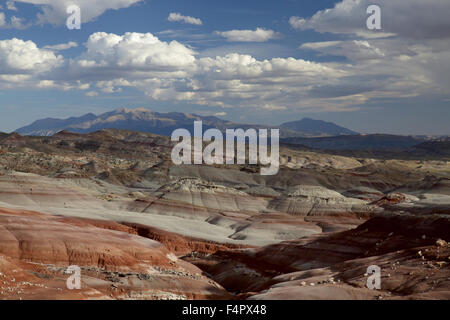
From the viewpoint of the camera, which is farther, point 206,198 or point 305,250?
point 206,198
